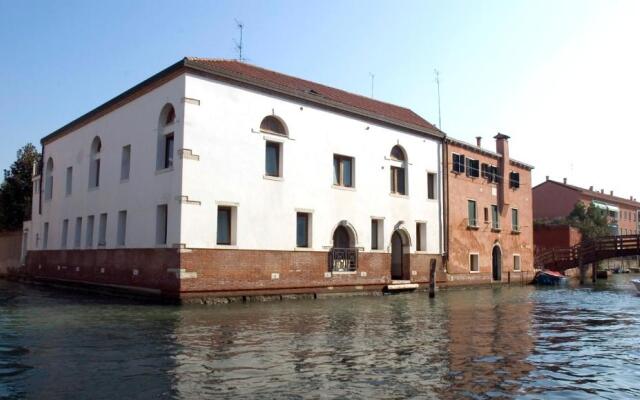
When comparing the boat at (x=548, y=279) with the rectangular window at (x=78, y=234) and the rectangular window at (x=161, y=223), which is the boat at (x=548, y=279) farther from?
the rectangular window at (x=78, y=234)

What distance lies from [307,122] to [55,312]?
11.7 meters

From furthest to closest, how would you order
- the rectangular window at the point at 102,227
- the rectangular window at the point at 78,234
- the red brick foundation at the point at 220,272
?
the rectangular window at the point at 78,234 < the rectangular window at the point at 102,227 < the red brick foundation at the point at 220,272

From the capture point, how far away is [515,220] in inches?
1393

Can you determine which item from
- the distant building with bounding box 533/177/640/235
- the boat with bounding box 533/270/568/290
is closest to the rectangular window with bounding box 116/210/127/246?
the boat with bounding box 533/270/568/290

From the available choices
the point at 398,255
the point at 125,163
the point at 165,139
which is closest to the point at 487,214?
the point at 398,255

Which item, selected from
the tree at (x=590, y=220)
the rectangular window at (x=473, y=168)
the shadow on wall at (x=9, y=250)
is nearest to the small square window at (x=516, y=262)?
the rectangular window at (x=473, y=168)

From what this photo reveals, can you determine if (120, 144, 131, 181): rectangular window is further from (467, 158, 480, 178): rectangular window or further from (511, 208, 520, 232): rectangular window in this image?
(511, 208, 520, 232): rectangular window

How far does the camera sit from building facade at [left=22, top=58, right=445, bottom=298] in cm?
1916

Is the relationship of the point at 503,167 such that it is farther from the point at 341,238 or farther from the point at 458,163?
the point at 341,238

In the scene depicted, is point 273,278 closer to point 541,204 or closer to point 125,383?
point 125,383

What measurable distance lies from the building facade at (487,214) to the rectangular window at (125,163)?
51.8 feet

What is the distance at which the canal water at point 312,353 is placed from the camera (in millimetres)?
6930

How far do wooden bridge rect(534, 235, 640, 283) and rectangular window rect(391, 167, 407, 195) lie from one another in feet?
55.7

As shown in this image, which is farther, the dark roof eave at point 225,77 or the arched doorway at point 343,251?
the arched doorway at point 343,251
